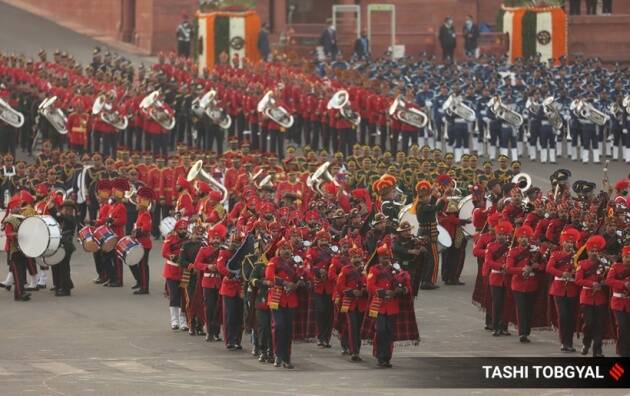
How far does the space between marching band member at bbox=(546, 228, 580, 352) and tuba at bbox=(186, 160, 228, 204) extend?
882cm

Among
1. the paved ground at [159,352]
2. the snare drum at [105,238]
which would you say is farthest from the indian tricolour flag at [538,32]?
the snare drum at [105,238]

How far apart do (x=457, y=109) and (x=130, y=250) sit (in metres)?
14.3

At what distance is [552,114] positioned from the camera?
145 ft

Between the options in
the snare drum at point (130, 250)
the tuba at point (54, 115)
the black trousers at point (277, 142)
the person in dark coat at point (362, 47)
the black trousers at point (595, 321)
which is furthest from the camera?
the person in dark coat at point (362, 47)

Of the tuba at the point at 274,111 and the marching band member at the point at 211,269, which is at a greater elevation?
the tuba at the point at 274,111

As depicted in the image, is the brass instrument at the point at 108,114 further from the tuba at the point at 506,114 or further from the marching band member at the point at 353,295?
the marching band member at the point at 353,295

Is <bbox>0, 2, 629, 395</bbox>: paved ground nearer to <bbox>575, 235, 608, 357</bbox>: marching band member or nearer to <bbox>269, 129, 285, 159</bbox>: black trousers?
<bbox>575, 235, 608, 357</bbox>: marching band member

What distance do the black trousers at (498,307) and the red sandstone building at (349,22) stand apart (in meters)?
31.6

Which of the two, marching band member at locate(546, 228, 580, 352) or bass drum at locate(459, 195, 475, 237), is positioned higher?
bass drum at locate(459, 195, 475, 237)

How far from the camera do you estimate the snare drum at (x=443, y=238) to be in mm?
31828

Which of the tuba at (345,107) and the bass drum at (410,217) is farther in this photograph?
the tuba at (345,107)

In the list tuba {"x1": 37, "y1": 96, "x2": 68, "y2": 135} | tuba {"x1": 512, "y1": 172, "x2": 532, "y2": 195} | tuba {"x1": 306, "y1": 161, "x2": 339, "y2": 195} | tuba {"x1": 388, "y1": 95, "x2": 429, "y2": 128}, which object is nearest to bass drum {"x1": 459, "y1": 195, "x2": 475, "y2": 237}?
tuba {"x1": 512, "y1": 172, "x2": 532, "y2": 195}

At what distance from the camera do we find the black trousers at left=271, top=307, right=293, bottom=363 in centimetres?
2544

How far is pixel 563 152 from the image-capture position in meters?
45.8
